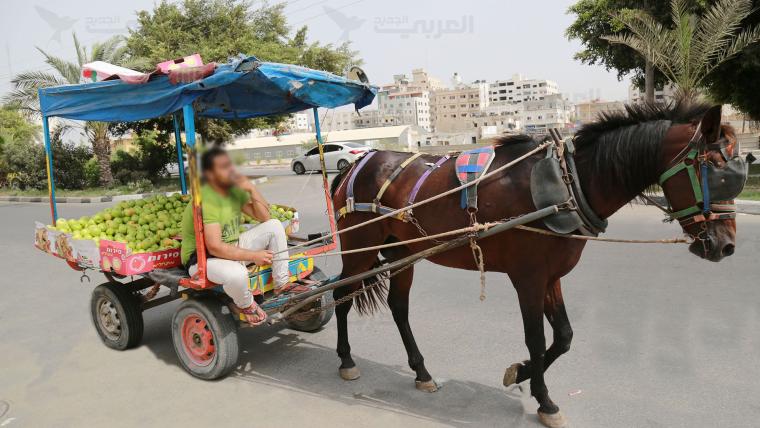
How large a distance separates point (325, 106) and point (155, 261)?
1.77 meters

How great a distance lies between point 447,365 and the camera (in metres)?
3.92

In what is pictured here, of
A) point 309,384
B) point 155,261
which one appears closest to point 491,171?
point 309,384

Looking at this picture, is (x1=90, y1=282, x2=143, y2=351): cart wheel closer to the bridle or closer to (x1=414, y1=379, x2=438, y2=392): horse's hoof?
(x1=414, y1=379, x2=438, y2=392): horse's hoof

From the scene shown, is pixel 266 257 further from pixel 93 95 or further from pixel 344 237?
pixel 93 95

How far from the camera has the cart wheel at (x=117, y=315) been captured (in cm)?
438

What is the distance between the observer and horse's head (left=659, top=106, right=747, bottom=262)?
2.54 metres

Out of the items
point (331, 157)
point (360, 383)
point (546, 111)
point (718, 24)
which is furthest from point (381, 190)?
point (546, 111)

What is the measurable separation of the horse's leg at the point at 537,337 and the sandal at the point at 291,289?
5.71 feet

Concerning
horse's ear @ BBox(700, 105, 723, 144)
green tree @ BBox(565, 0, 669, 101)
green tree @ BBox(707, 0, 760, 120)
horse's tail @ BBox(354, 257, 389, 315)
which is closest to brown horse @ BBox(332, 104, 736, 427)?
horse's ear @ BBox(700, 105, 723, 144)

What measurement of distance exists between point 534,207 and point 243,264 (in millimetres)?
1945

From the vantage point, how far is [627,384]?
347 cm

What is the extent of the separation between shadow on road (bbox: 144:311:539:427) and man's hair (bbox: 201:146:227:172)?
8.10ft

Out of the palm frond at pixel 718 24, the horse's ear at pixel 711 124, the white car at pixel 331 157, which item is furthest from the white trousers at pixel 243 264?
the white car at pixel 331 157

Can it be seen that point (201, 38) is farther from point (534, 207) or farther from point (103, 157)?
point (534, 207)
